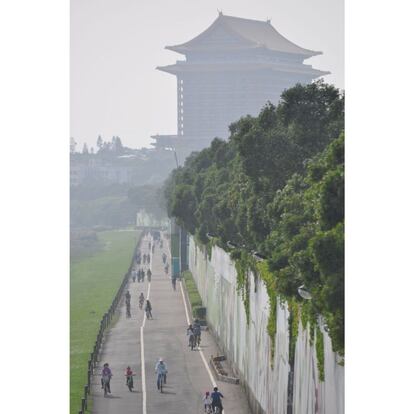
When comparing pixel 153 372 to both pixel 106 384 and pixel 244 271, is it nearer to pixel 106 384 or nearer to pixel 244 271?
pixel 106 384

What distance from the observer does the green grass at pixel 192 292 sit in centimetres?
2161

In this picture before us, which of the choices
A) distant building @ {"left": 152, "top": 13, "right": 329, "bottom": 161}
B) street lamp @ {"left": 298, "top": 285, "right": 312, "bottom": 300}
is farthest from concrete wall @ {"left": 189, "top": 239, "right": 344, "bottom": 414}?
distant building @ {"left": 152, "top": 13, "right": 329, "bottom": 161}

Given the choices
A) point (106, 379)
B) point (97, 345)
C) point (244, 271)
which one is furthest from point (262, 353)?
point (97, 345)

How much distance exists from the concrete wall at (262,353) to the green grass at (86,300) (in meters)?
2.03

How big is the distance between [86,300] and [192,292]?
11.1 feet

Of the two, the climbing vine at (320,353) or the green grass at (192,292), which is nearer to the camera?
the climbing vine at (320,353)

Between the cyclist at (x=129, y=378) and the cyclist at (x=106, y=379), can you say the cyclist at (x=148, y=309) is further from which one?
the cyclist at (x=129, y=378)

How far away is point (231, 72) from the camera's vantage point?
16.7 meters

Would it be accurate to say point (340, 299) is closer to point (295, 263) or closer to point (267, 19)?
point (295, 263)

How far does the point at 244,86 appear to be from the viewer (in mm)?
16797

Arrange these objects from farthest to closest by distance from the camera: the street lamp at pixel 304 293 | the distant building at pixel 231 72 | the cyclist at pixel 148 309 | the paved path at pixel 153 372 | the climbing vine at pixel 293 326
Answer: the cyclist at pixel 148 309, the distant building at pixel 231 72, the paved path at pixel 153 372, the climbing vine at pixel 293 326, the street lamp at pixel 304 293

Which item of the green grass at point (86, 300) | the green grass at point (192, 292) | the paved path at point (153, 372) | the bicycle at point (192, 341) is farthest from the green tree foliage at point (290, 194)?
the green grass at point (86, 300)
